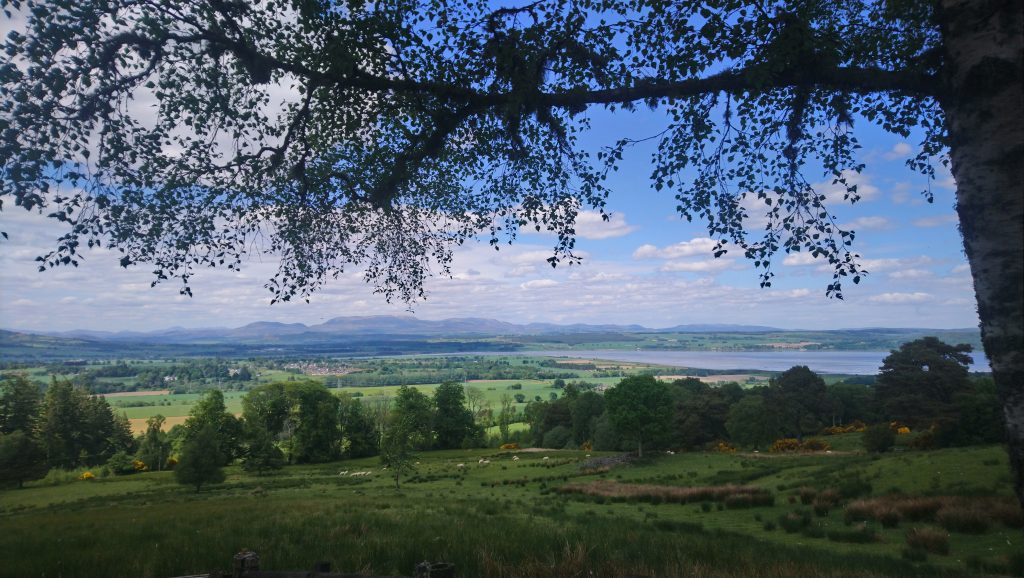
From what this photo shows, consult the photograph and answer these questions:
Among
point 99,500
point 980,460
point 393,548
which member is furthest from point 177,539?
point 99,500

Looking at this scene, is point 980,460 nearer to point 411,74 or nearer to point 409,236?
point 409,236

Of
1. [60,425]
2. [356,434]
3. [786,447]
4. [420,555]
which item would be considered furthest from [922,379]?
[60,425]

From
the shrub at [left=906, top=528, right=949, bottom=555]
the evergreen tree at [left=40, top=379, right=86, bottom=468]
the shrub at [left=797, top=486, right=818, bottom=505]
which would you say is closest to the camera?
the shrub at [left=906, top=528, right=949, bottom=555]

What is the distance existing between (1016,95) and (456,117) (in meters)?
5.91

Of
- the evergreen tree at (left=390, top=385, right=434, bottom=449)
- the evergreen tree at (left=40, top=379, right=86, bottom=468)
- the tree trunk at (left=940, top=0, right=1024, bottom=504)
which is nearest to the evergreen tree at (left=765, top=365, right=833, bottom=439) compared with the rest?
the evergreen tree at (left=390, top=385, right=434, bottom=449)

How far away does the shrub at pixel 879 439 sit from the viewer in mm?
39531

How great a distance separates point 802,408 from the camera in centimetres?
6209

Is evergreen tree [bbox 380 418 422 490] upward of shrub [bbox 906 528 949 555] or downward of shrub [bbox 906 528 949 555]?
downward

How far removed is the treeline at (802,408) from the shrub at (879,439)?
6.44ft

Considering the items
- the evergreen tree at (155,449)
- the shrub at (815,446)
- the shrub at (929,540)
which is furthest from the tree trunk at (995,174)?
the evergreen tree at (155,449)

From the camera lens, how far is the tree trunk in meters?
3.61

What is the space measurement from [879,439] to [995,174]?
46.1m

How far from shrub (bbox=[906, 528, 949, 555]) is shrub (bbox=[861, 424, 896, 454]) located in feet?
111

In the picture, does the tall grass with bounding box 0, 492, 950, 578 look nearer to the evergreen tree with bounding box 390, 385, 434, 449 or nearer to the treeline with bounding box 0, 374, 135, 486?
the evergreen tree with bounding box 390, 385, 434, 449
